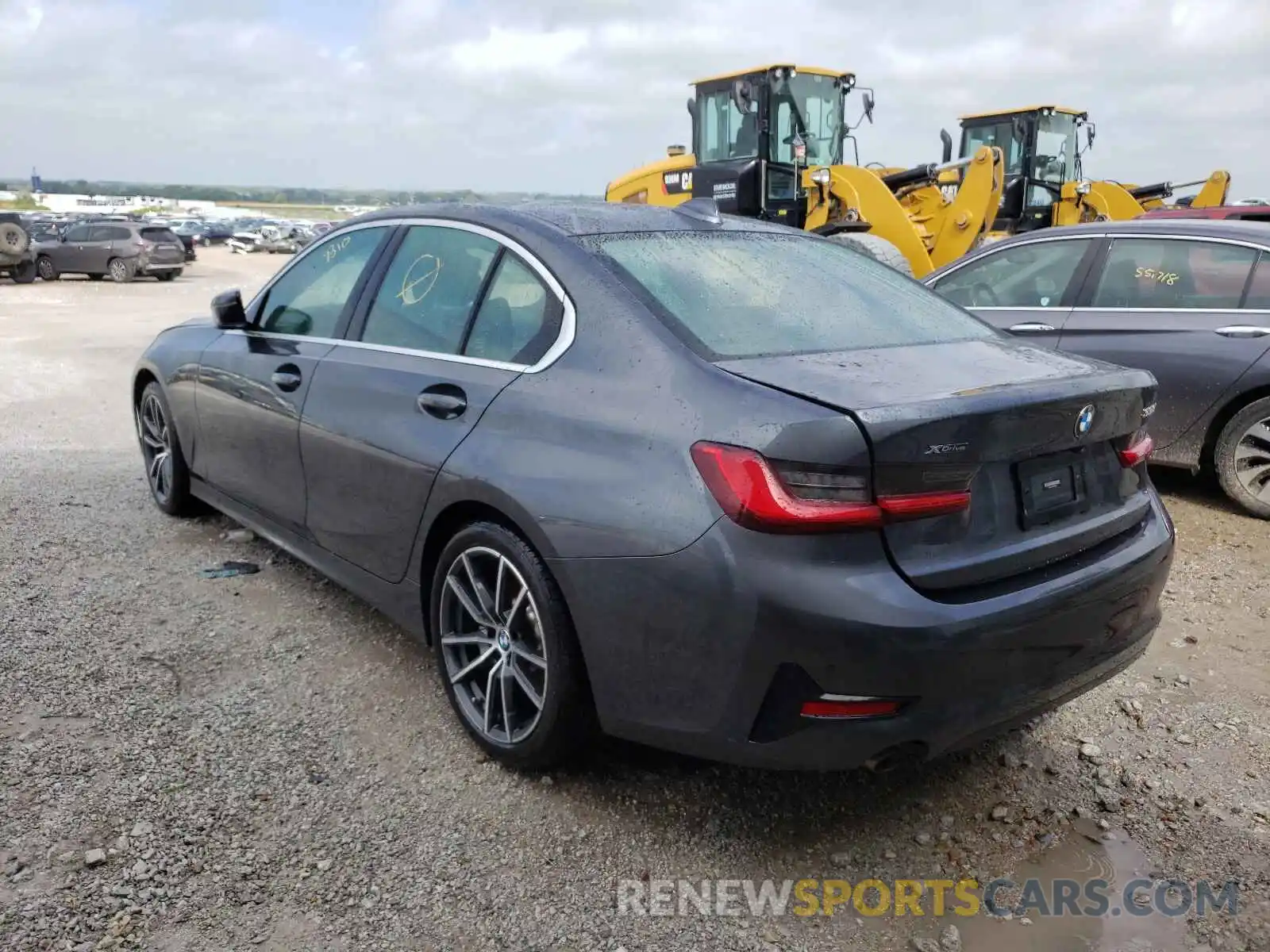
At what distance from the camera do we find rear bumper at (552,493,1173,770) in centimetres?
228

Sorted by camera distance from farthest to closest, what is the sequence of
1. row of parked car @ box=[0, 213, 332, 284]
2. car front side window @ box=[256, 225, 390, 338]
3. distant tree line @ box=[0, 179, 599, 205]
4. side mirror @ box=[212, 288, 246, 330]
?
distant tree line @ box=[0, 179, 599, 205] → row of parked car @ box=[0, 213, 332, 284] → side mirror @ box=[212, 288, 246, 330] → car front side window @ box=[256, 225, 390, 338]

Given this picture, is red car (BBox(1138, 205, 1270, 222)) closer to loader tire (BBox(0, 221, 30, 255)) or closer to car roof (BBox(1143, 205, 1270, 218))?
car roof (BBox(1143, 205, 1270, 218))

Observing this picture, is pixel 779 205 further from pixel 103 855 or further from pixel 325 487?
pixel 103 855

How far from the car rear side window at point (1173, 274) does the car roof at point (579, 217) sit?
9.97ft

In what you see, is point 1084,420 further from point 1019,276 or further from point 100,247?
point 100,247

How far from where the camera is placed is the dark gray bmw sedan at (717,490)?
2305 millimetres

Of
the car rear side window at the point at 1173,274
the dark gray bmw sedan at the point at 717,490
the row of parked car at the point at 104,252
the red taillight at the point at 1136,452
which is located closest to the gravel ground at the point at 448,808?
the dark gray bmw sedan at the point at 717,490

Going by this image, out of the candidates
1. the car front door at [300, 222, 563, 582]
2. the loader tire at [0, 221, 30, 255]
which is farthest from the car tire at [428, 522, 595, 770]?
the loader tire at [0, 221, 30, 255]

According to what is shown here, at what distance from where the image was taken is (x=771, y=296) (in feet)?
10.1

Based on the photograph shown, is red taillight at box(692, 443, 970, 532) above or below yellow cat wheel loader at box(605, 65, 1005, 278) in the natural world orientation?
below

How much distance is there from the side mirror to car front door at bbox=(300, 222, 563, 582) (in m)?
0.91

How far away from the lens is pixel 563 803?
2.93 metres

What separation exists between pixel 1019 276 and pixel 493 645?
179 inches

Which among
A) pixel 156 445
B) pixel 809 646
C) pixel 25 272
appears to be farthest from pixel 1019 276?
pixel 25 272
